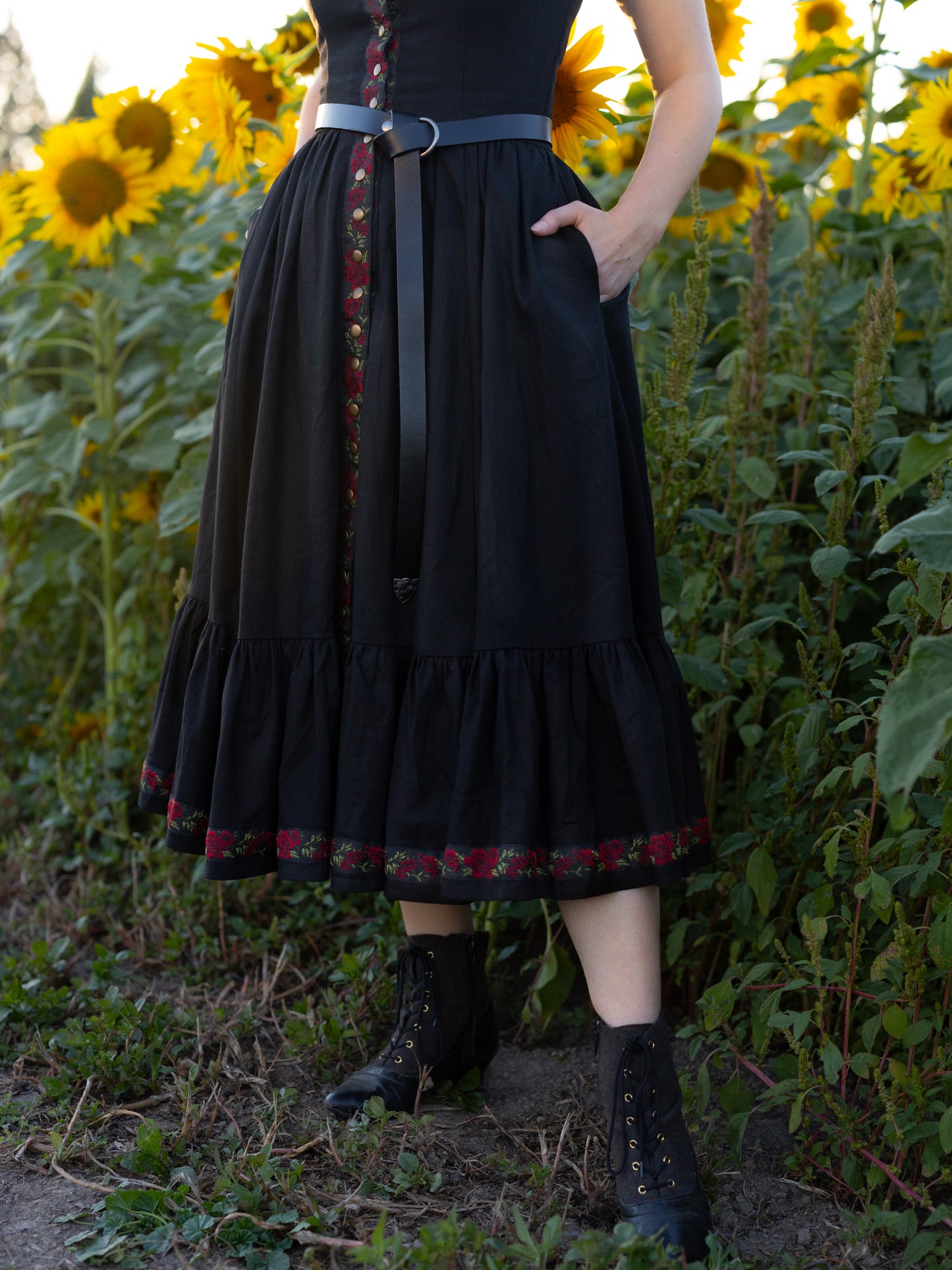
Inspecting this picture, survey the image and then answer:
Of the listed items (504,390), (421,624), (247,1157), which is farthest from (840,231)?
(247,1157)

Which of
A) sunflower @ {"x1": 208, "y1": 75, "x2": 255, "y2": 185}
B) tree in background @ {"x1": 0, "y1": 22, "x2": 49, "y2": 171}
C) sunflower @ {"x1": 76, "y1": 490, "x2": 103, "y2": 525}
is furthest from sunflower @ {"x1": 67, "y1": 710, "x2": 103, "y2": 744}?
tree in background @ {"x1": 0, "y1": 22, "x2": 49, "y2": 171}

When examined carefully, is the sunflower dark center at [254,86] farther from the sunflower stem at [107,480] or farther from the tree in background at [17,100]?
the tree in background at [17,100]

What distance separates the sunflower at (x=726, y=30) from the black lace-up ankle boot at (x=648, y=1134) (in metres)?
1.72

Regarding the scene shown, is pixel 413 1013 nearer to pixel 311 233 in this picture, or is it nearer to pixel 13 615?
pixel 311 233

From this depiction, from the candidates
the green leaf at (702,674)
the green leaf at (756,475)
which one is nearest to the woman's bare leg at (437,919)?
the green leaf at (702,674)

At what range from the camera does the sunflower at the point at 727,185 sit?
7.85ft

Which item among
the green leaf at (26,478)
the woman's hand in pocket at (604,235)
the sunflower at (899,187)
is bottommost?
the green leaf at (26,478)

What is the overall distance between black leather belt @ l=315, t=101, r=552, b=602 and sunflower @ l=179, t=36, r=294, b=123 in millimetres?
929

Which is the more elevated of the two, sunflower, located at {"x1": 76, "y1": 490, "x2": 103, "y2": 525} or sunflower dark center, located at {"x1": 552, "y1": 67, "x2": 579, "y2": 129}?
sunflower dark center, located at {"x1": 552, "y1": 67, "x2": 579, "y2": 129}

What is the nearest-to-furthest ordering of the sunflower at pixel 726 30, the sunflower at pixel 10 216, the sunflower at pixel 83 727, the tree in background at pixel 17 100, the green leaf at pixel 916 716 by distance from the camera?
the green leaf at pixel 916 716
the sunflower at pixel 726 30
the sunflower at pixel 10 216
the sunflower at pixel 83 727
the tree in background at pixel 17 100

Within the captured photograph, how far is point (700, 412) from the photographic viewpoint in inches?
Result: 64.4

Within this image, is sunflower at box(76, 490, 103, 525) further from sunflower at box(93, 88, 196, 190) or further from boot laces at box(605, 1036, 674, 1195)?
boot laces at box(605, 1036, 674, 1195)

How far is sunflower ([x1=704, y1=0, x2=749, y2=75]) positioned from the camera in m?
2.07

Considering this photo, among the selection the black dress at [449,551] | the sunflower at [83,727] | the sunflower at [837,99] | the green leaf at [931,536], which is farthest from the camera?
the sunflower at [83,727]
